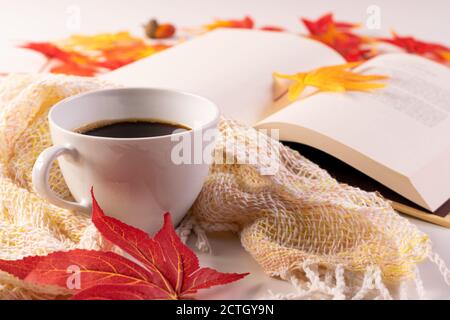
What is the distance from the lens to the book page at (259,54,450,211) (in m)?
0.82

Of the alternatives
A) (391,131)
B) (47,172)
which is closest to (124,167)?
(47,172)

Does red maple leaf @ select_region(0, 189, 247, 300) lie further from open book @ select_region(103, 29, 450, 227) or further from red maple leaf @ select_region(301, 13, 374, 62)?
red maple leaf @ select_region(301, 13, 374, 62)

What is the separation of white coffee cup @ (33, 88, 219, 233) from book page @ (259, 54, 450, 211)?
8.5 inches

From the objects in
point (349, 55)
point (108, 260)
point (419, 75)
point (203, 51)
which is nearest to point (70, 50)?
point (203, 51)

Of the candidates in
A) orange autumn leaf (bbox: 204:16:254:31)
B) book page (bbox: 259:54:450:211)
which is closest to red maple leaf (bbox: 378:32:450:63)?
orange autumn leaf (bbox: 204:16:254:31)

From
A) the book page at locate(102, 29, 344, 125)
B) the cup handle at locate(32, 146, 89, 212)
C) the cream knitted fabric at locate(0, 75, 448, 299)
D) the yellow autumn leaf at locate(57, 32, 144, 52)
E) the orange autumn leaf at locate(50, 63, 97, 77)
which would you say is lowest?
the yellow autumn leaf at locate(57, 32, 144, 52)

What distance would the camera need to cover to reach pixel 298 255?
0.66m

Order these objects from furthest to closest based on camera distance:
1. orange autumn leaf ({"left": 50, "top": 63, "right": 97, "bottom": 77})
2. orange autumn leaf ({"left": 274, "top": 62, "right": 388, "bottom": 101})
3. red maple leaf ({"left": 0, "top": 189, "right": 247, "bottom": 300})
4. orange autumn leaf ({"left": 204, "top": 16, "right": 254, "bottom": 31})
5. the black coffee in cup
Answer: orange autumn leaf ({"left": 204, "top": 16, "right": 254, "bottom": 31})
orange autumn leaf ({"left": 50, "top": 63, "right": 97, "bottom": 77})
orange autumn leaf ({"left": 274, "top": 62, "right": 388, "bottom": 101})
the black coffee in cup
red maple leaf ({"left": 0, "top": 189, "right": 247, "bottom": 300})

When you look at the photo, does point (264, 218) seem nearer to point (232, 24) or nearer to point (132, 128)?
point (132, 128)

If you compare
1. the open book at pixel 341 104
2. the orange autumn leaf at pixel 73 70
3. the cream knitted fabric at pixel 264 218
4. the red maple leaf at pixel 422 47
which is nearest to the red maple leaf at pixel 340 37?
the red maple leaf at pixel 422 47

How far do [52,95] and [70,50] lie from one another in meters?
0.76

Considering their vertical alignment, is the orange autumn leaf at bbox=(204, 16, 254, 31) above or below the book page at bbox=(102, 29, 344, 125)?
below

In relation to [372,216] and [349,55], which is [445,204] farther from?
[349,55]

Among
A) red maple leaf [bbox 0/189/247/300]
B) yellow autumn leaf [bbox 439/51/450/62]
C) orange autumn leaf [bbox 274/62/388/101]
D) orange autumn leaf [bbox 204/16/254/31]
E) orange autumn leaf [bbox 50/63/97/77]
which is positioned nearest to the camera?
red maple leaf [bbox 0/189/247/300]
